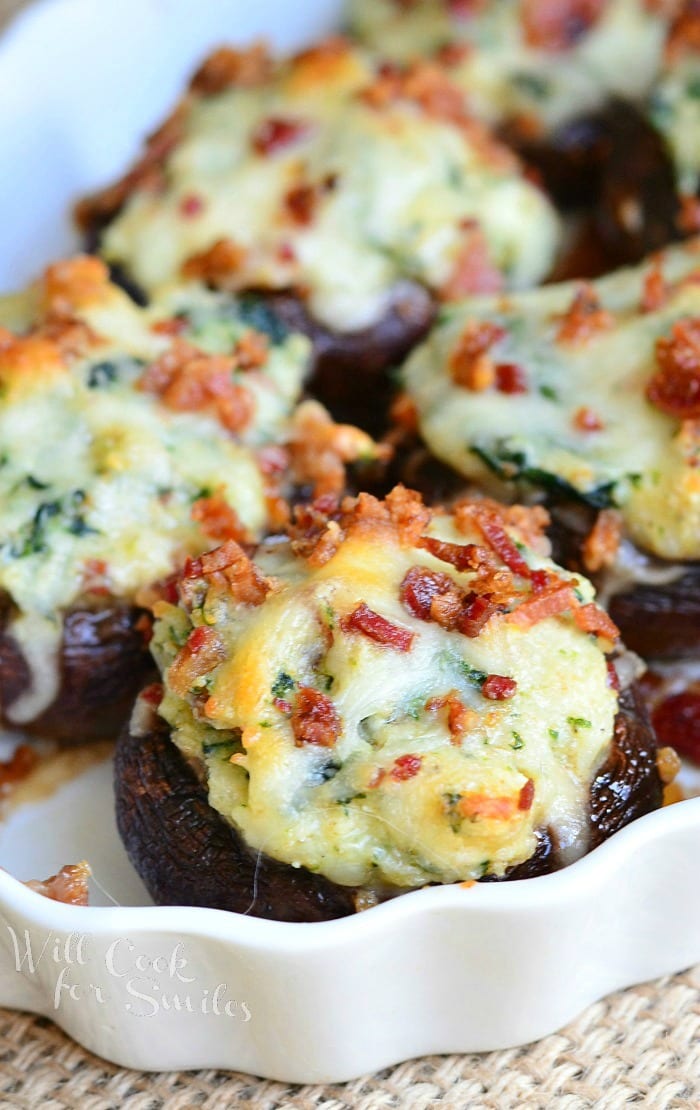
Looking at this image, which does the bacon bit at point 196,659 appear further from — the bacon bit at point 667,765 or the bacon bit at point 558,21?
the bacon bit at point 558,21

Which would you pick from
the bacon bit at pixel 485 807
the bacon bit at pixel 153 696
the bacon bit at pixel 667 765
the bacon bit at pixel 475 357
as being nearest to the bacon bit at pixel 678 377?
the bacon bit at pixel 475 357

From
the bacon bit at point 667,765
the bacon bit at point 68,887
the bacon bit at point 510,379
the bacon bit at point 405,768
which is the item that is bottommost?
the bacon bit at point 667,765

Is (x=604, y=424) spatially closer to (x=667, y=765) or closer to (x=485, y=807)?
(x=667, y=765)

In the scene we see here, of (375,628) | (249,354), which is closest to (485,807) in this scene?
(375,628)

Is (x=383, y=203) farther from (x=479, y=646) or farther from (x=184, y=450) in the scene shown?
(x=479, y=646)

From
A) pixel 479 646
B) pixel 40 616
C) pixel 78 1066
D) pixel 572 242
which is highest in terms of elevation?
pixel 40 616

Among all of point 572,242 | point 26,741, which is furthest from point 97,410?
point 572,242
